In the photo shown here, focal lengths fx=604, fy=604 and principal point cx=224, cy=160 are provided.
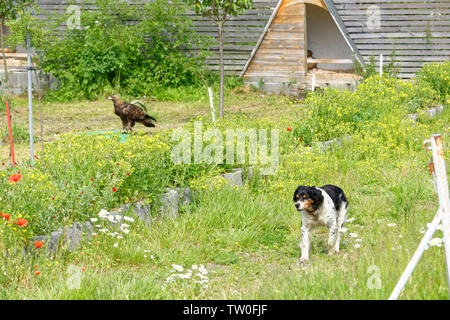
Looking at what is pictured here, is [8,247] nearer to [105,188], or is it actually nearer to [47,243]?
[47,243]

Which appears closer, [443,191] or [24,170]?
[443,191]

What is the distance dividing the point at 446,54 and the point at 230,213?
12701 mm

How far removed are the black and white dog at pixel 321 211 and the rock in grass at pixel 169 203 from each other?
1555 millimetres

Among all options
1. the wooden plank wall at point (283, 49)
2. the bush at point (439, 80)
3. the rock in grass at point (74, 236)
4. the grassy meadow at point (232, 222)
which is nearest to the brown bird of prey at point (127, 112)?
the grassy meadow at point (232, 222)

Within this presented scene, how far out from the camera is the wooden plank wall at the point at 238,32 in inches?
717

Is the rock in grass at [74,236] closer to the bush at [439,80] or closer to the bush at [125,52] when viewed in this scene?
the bush at [439,80]

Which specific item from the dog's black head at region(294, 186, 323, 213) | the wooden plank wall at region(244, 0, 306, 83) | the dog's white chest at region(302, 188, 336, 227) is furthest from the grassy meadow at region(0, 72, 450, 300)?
the wooden plank wall at region(244, 0, 306, 83)

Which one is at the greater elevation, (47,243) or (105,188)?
(105,188)

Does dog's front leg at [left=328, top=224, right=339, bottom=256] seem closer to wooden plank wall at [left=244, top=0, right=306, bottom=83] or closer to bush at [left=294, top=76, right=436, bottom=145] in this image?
bush at [left=294, top=76, right=436, bottom=145]

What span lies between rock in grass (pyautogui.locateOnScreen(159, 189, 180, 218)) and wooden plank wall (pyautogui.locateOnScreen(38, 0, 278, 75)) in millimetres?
12062

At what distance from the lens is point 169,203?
6.46 m

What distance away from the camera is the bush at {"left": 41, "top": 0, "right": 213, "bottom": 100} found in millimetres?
17234

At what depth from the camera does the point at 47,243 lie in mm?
5086

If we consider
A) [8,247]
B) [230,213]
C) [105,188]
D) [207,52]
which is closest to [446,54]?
[207,52]
